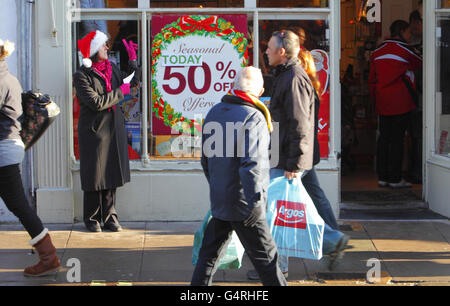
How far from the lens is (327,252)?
6.15 meters

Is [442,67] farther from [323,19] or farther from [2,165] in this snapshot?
[2,165]

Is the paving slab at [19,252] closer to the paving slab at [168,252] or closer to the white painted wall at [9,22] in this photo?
the paving slab at [168,252]

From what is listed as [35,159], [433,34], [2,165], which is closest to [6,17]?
[35,159]

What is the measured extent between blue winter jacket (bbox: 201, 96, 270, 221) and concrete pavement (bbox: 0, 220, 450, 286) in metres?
1.29

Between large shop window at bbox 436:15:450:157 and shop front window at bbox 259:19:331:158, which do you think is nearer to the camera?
shop front window at bbox 259:19:331:158

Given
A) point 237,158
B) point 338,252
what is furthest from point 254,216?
point 338,252

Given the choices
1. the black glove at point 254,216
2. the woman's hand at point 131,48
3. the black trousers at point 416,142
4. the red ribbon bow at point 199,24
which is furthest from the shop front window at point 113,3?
the black trousers at point 416,142

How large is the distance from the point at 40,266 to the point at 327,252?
2.45 metres

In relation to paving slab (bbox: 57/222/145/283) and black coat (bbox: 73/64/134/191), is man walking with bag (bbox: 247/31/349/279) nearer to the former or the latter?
paving slab (bbox: 57/222/145/283)

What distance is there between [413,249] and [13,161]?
384 centimetres

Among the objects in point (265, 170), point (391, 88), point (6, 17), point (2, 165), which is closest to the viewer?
point (265, 170)

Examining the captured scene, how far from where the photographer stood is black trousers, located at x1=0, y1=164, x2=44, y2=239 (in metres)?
5.95

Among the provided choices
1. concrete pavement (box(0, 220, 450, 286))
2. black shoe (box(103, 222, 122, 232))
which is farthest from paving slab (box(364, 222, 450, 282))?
black shoe (box(103, 222, 122, 232))

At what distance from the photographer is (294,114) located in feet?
19.2
